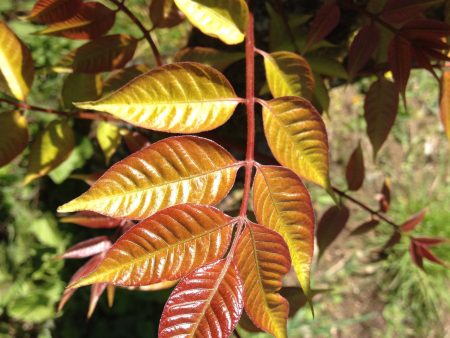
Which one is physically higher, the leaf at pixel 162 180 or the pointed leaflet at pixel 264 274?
the leaf at pixel 162 180

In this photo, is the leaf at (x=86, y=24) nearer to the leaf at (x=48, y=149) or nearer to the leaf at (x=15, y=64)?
the leaf at (x=15, y=64)

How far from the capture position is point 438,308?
284cm

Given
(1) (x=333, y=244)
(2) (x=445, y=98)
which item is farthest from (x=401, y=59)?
(1) (x=333, y=244)

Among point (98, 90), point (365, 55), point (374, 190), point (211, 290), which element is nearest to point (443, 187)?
point (374, 190)

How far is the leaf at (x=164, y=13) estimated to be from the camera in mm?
1097

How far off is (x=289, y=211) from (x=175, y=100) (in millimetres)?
251

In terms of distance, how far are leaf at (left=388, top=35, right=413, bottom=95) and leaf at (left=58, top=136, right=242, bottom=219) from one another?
1.31 ft

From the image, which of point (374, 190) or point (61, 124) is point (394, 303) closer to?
point (374, 190)

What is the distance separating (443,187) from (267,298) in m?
2.61

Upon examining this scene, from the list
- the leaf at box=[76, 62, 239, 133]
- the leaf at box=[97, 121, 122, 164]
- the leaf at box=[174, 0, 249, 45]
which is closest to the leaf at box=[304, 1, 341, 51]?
the leaf at box=[174, 0, 249, 45]

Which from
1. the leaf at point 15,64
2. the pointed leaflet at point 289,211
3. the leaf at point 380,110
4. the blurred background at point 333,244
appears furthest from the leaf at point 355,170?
the leaf at point 15,64

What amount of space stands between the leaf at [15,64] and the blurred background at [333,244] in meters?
0.94

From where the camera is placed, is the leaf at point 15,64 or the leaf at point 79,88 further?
the leaf at point 79,88

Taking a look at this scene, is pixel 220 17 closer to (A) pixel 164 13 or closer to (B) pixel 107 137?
(A) pixel 164 13
